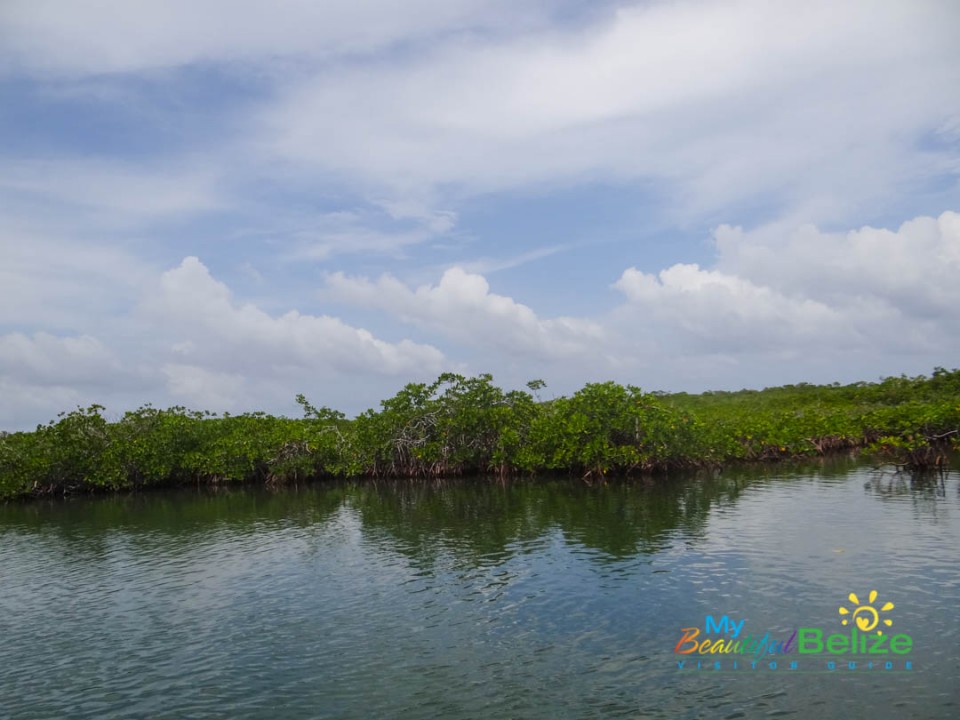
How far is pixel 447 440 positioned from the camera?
36062 millimetres

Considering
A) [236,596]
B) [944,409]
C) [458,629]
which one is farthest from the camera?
[944,409]

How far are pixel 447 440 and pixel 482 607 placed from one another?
875 inches

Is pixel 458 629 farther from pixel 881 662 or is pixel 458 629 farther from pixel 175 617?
pixel 881 662

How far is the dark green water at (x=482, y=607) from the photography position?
9977 millimetres

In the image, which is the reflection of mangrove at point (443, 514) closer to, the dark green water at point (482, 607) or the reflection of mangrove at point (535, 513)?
the reflection of mangrove at point (535, 513)

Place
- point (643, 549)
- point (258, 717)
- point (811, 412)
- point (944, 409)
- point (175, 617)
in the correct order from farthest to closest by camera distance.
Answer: point (811, 412)
point (944, 409)
point (643, 549)
point (175, 617)
point (258, 717)

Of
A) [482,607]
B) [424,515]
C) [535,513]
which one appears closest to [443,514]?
[424,515]

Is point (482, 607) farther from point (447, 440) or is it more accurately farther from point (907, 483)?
point (447, 440)

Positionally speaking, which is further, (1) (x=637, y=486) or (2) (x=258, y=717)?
(1) (x=637, y=486)

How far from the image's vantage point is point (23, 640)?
13.2 m

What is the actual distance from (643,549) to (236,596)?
29.3ft

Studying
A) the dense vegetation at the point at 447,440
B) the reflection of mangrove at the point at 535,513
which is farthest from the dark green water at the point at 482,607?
the dense vegetation at the point at 447,440

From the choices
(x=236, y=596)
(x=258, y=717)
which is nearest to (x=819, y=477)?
(x=236, y=596)

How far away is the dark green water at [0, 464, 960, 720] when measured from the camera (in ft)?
32.7
